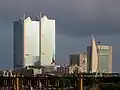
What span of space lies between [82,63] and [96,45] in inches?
595

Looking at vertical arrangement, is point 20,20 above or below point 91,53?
above

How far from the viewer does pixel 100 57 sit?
9300 cm

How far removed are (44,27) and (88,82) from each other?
341 ft

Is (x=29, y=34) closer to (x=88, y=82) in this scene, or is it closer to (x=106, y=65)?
(x=106, y=65)

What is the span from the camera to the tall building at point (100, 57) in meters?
90.4

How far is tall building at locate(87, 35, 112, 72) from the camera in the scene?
90.4m

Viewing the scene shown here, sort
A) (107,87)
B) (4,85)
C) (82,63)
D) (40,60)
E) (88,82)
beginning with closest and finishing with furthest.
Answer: (4,85)
(88,82)
(107,87)
(82,63)
(40,60)

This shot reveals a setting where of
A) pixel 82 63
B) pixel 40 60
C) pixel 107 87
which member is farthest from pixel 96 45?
pixel 107 87

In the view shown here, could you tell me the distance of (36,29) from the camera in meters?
123

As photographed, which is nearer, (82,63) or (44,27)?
(82,63)

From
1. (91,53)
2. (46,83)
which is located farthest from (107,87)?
(91,53)

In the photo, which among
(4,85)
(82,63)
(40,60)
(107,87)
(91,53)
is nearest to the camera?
(4,85)

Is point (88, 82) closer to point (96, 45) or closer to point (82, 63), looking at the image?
point (96, 45)

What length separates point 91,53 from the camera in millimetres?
97250
